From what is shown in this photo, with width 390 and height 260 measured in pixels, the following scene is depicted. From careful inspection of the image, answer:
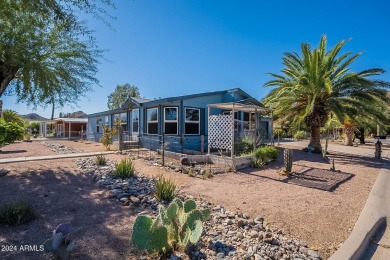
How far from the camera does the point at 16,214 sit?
4066 millimetres

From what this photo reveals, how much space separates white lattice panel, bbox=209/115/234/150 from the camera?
10.9m

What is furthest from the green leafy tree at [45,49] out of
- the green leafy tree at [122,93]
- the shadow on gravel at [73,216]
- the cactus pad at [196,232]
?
the green leafy tree at [122,93]

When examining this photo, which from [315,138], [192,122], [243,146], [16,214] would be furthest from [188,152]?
[16,214]

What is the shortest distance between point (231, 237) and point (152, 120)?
12.5 m

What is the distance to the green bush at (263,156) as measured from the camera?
10325 mm

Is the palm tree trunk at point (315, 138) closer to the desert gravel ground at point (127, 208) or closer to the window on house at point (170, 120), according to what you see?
the desert gravel ground at point (127, 208)

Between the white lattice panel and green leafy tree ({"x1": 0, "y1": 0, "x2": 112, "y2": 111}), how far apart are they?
19.7 feet

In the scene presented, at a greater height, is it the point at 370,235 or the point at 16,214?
the point at 16,214

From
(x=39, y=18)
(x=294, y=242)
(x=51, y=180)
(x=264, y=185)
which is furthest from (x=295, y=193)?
(x=39, y=18)

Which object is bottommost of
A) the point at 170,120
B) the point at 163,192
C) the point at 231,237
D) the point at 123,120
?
the point at 231,237

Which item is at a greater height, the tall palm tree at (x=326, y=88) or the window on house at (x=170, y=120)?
the tall palm tree at (x=326, y=88)

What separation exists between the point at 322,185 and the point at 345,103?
9.73 m

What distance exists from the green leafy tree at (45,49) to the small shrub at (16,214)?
4.24 metres

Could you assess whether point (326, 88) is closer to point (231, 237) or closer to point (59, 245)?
point (231, 237)
